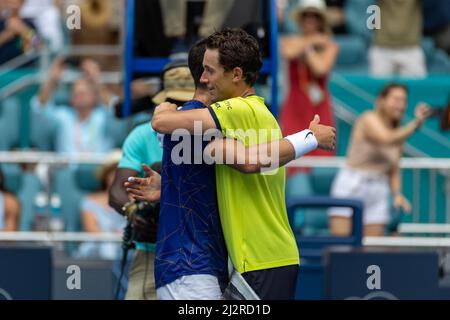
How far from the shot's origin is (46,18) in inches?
472

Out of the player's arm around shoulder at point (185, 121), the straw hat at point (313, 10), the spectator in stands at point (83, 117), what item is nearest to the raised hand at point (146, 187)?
the player's arm around shoulder at point (185, 121)

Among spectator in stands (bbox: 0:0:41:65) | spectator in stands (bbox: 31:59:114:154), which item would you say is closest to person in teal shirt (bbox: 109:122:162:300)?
spectator in stands (bbox: 31:59:114:154)

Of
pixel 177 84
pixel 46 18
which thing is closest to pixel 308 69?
pixel 46 18

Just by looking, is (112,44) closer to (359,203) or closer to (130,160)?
(359,203)

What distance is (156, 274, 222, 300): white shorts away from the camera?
527 cm

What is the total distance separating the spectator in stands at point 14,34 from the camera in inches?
466

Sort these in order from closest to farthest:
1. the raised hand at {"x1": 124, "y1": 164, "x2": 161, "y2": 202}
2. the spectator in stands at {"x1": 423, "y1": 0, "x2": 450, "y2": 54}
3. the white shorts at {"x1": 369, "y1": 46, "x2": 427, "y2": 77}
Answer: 1. the raised hand at {"x1": 124, "y1": 164, "x2": 161, "y2": 202}
2. the white shorts at {"x1": 369, "y1": 46, "x2": 427, "y2": 77}
3. the spectator in stands at {"x1": 423, "y1": 0, "x2": 450, "y2": 54}

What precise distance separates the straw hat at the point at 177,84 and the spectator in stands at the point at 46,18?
573 cm

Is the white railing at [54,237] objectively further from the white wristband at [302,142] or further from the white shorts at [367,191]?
the white wristband at [302,142]

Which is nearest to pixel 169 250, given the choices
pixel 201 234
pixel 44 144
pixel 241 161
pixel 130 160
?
pixel 201 234

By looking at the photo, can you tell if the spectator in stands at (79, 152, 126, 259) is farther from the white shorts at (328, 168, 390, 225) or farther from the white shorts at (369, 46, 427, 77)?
the white shorts at (369, 46, 427, 77)

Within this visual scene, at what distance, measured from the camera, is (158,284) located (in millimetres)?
5402

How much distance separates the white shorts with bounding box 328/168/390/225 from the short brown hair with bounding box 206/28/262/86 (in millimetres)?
4487

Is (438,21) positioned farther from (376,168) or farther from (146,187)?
(146,187)
